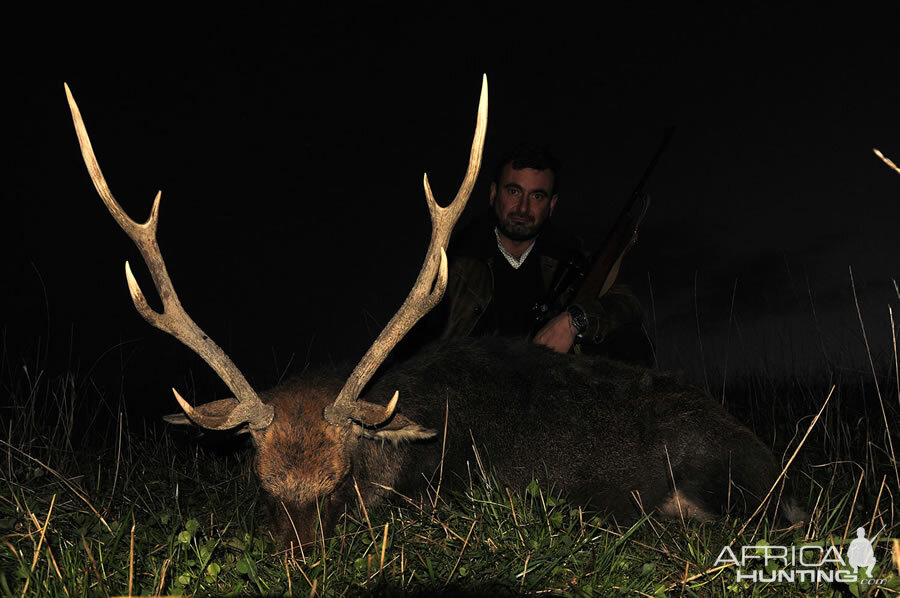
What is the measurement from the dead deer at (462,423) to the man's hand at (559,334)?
111cm

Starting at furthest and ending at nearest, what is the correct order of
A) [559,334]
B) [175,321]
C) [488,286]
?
[488,286] → [559,334] → [175,321]

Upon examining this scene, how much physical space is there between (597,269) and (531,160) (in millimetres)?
1268

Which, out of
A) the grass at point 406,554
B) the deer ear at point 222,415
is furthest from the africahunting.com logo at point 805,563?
the deer ear at point 222,415

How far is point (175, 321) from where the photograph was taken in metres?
3.83

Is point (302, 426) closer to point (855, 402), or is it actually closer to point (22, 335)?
A: point (22, 335)

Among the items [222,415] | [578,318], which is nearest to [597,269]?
[578,318]

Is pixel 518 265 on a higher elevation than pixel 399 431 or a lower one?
higher

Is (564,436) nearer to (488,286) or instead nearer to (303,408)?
(303,408)

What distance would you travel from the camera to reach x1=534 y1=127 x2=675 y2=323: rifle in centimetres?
656

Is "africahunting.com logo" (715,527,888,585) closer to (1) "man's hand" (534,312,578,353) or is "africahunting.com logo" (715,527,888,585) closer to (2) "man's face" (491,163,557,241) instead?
(1) "man's hand" (534,312,578,353)

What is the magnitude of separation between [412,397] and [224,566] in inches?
65.2

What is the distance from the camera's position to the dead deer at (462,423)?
377 cm

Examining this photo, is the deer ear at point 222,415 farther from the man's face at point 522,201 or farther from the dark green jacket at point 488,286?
the man's face at point 522,201

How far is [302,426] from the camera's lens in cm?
385
